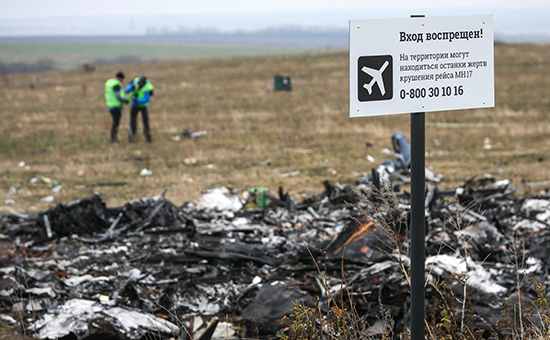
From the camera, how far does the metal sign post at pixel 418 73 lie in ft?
7.54

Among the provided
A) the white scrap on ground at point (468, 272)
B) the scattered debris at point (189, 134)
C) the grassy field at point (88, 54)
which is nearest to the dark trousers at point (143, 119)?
the scattered debris at point (189, 134)

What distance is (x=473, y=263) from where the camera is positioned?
16.0ft

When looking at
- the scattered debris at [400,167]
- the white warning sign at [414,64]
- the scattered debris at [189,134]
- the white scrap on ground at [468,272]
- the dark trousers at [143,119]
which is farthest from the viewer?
the scattered debris at [189,134]

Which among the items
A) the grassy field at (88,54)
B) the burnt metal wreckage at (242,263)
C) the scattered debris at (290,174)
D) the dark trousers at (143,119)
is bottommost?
the burnt metal wreckage at (242,263)

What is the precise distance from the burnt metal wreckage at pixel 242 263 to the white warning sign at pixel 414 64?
612mm

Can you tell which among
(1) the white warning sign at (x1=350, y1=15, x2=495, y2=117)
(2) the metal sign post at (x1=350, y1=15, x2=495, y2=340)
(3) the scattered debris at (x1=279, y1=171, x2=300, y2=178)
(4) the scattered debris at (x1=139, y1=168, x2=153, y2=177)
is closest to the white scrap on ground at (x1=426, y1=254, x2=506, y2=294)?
(2) the metal sign post at (x1=350, y1=15, x2=495, y2=340)

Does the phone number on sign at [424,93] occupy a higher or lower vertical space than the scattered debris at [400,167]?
higher

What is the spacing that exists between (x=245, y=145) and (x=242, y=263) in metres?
8.13

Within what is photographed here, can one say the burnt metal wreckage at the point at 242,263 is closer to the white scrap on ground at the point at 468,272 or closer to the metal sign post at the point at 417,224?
the white scrap on ground at the point at 468,272

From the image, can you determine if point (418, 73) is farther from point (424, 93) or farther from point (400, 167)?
point (400, 167)

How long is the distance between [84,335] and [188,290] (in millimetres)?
1108

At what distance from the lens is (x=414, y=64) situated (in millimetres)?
2320

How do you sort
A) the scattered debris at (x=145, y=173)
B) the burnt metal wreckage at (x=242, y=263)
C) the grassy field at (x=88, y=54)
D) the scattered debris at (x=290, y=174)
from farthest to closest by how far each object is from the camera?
1. the grassy field at (x=88, y=54)
2. the scattered debris at (x=145, y=173)
3. the scattered debris at (x=290, y=174)
4. the burnt metal wreckage at (x=242, y=263)

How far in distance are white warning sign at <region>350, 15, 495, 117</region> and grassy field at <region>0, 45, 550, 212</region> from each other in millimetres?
6591
